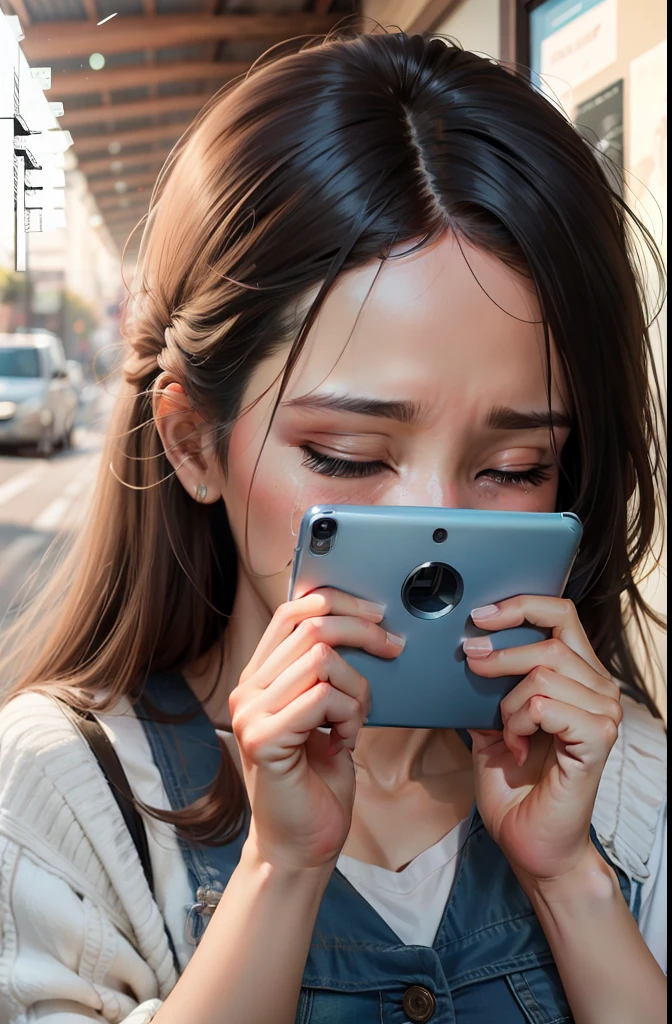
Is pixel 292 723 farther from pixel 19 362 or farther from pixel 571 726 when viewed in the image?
pixel 19 362

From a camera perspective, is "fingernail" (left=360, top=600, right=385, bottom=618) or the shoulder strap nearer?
"fingernail" (left=360, top=600, right=385, bottom=618)

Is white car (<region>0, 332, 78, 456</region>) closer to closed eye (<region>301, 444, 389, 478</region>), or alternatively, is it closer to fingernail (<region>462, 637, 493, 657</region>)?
closed eye (<region>301, 444, 389, 478</region>)

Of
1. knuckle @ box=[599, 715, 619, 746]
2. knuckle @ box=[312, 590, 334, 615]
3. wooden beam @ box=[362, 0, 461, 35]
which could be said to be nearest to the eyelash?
Answer: knuckle @ box=[312, 590, 334, 615]

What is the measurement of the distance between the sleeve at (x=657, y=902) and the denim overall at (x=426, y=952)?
0.12 metres

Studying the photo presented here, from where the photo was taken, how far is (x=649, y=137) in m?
0.95

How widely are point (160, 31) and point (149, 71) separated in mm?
31

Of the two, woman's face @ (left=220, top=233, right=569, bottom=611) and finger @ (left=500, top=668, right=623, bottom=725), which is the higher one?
woman's face @ (left=220, top=233, right=569, bottom=611)

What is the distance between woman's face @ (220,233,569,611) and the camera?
0.63 m

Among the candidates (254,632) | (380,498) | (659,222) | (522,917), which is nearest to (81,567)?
(254,632)

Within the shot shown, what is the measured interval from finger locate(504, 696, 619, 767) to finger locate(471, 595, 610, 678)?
3 centimetres

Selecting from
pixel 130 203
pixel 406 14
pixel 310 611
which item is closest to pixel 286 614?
pixel 310 611

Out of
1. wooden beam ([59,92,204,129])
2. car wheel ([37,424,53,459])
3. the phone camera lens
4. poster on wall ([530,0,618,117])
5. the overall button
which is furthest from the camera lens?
car wheel ([37,424,53,459])

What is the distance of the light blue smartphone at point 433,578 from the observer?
575 millimetres

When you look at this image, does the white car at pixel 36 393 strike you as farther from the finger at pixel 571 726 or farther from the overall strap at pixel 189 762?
the finger at pixel 571 726
